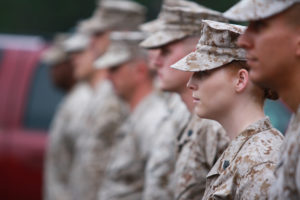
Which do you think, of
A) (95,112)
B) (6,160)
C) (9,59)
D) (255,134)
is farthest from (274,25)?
(9,59)

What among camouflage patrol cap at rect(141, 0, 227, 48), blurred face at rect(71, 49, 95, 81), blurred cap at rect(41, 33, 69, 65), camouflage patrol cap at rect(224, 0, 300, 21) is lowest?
blurred cap at rect(41, 33, 69, 65)

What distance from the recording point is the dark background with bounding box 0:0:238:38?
9.11 metres

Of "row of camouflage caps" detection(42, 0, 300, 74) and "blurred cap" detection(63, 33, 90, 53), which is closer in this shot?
"row of camouflage caps" detection(42, 0, 300, 74)

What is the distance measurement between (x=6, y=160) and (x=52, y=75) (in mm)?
1035

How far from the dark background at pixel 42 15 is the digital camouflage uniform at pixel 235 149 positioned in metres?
6.38

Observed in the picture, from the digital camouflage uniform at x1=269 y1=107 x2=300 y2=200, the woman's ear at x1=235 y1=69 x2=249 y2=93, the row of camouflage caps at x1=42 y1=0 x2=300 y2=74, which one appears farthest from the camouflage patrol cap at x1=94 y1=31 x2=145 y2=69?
the digital camouflage uniform at x1=269 y1=107 x2=300 y2=200

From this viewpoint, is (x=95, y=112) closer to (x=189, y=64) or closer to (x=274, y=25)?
(x=189, y=64)

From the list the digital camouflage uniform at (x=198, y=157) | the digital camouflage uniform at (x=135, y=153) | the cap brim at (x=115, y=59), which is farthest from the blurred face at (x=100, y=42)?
the digital camouflage uniform at (x=198, y=157)

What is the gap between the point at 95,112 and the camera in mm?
6004

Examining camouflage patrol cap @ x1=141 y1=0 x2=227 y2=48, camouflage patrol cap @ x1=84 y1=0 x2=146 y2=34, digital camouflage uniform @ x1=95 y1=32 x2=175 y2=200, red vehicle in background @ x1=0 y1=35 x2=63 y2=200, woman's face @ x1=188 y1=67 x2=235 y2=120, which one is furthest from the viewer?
red vehicle in background @ x1=0 y1=35 x2=63 y2=200

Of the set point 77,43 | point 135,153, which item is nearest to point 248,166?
point 135,153

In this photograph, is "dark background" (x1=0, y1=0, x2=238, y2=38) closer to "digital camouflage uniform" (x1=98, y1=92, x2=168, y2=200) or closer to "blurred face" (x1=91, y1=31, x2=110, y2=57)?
"blurred face" (x1=91, y1=31, x2=110, y2=57)

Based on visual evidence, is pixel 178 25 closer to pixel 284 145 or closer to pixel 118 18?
pixel 284 145

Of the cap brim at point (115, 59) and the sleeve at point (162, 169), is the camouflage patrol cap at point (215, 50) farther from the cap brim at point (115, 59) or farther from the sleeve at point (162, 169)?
the cap brim at point (115, 59)
